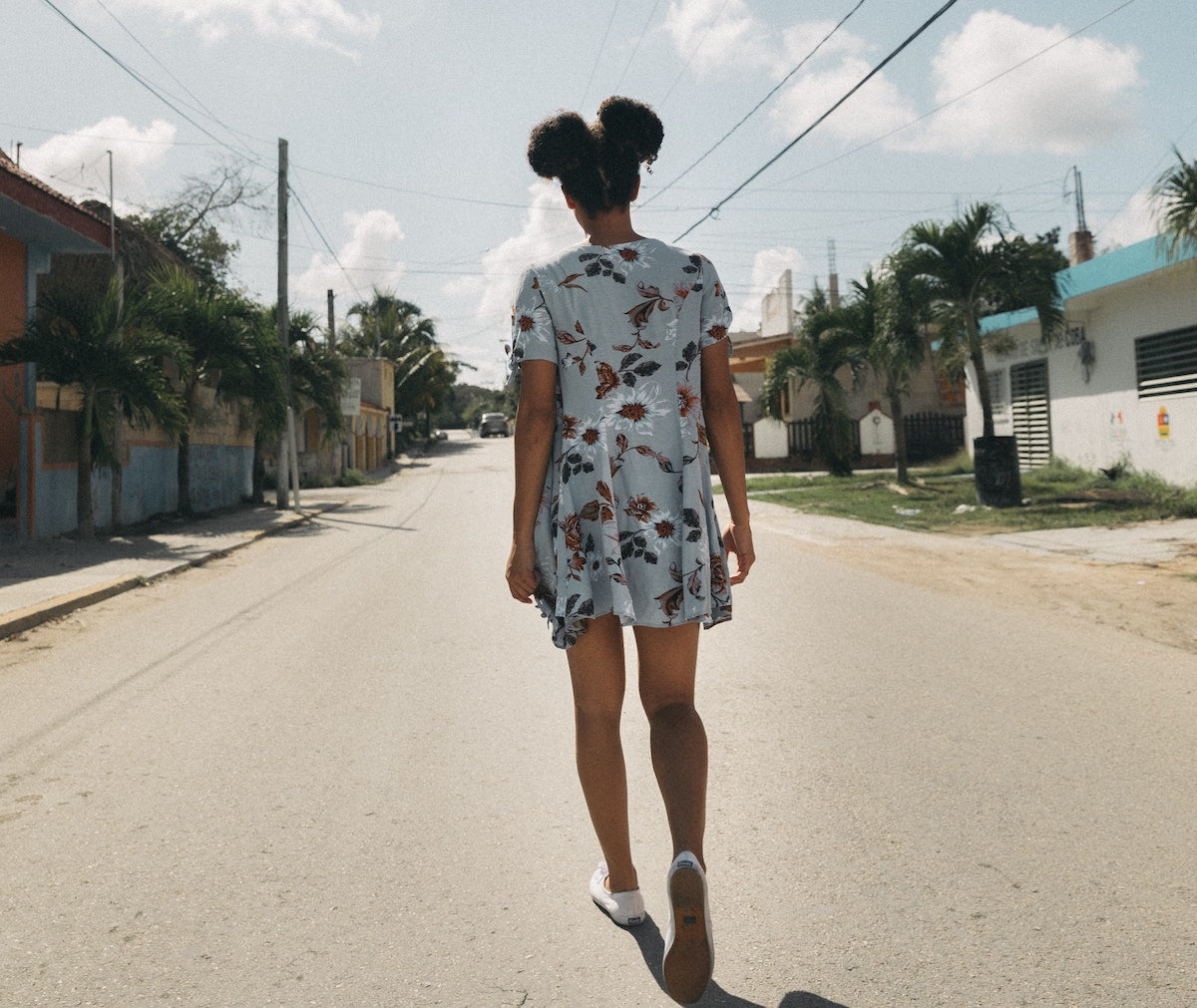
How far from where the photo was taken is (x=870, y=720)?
4.56 metres

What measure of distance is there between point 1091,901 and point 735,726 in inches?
75.9

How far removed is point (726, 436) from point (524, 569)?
0.59 metres

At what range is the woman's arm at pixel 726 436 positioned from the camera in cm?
259

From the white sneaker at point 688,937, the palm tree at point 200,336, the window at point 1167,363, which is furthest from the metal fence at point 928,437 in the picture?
the white sneaker at point 688,937

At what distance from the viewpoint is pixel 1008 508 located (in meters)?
15.6

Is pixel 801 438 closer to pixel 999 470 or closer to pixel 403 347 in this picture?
pixel 999 470

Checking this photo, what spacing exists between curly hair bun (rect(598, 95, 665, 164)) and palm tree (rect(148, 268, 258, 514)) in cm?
1639

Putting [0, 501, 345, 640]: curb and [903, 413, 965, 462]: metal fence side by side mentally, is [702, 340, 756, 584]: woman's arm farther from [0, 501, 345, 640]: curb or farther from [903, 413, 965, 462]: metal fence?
[903, 413, 965, 462]: metal fence

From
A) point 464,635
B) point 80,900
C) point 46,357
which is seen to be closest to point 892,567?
point 464,635

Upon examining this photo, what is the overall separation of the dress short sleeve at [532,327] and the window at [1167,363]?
51.0ft

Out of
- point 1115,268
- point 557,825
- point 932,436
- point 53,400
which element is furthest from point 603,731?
point 932,436

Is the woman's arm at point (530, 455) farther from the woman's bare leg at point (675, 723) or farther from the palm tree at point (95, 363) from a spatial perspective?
the palm tree at point (95, 363)

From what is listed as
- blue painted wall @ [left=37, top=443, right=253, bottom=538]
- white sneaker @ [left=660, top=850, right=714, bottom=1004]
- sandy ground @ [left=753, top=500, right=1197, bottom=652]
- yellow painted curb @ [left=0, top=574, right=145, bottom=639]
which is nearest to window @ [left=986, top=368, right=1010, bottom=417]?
sandy ground @ [left=753, top=500, right=1197, bottom=652]

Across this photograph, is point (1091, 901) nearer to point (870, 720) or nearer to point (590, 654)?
point (590, 654)
